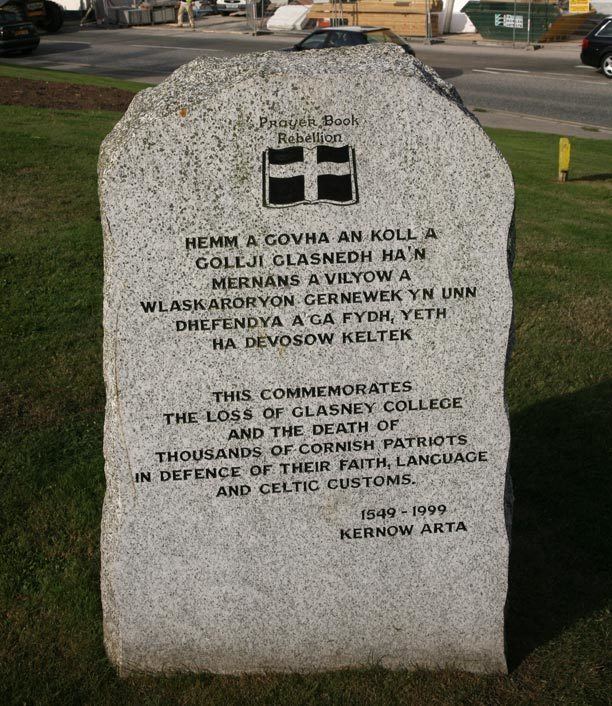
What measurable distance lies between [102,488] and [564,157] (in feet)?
31.2

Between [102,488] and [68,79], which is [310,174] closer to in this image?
[102,488]

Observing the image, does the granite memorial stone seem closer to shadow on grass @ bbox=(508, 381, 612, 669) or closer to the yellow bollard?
shadow on grass @ bbox=(508, 381, 612, 669)

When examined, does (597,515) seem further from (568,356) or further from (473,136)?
(473,136)

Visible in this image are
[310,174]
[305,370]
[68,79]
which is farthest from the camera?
[68,79]

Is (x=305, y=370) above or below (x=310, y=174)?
below

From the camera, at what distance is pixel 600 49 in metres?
26.7

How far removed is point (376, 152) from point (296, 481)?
1.46 meters

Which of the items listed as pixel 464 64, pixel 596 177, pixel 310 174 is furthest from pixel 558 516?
pixel 464 64

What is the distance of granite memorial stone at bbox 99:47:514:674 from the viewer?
3623 millimetres

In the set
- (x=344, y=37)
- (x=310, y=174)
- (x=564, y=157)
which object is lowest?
(x=564, y=157)

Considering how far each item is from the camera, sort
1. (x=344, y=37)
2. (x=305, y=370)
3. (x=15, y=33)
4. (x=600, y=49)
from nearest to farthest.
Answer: (x=305, y=370) → (x=344, y=37) → (x=600, y=49) → (x=15, y=33)

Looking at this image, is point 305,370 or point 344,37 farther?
point 344,37

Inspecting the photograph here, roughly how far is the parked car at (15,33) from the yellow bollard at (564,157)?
2455 cm

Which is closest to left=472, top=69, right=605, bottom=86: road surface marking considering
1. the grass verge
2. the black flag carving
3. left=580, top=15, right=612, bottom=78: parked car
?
left=580, top=15, right=612, bottom=78: parked car
